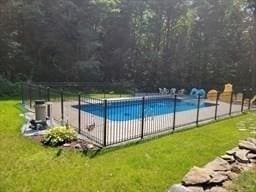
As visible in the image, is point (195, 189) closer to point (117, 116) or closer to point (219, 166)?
point (219, 166)

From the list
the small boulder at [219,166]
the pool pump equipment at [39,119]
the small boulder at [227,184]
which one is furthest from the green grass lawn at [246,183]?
the pool pump equipment at [39,119]

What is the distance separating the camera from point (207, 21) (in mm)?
21234

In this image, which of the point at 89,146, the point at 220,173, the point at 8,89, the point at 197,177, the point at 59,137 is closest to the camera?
the point at 197,177

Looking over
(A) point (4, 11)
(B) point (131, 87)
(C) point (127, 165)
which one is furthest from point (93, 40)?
(C) point (127, 165)

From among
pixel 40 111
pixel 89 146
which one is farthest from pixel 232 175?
pixel 40 111

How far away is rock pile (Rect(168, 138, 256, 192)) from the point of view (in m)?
4.04

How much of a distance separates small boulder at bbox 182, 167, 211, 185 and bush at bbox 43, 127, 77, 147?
3031 millimetres

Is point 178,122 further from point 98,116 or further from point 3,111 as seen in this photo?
point 3,111

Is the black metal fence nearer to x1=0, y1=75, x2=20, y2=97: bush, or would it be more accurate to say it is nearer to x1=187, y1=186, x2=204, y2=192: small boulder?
x1=187, y1=186, x2=204, y2=192: small boulder

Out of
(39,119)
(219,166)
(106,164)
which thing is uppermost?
(39,119)

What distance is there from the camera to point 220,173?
15.1ft

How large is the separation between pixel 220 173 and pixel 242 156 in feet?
3.73

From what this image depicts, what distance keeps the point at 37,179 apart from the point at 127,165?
155 cm

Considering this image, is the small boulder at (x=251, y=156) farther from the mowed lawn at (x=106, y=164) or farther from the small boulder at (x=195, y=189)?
the small boulder at (x=195, y=189)
